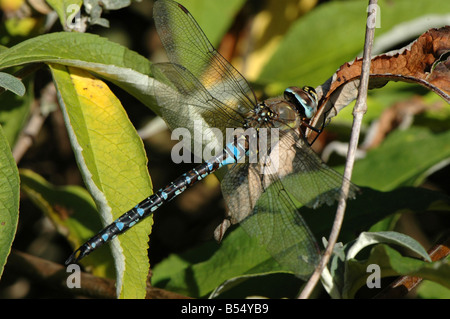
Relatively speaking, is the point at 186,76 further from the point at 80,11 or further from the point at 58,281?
the point at 58,281

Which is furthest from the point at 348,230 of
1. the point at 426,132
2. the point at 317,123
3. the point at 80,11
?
the point at 80,11

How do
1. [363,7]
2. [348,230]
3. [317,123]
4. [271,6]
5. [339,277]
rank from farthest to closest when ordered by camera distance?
[271,6], [363,7], [348,230], [317,123], [339,277]

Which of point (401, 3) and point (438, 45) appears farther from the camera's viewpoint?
point (401, 3)

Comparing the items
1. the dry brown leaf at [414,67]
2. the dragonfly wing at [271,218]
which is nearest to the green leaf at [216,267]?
the dragonfly wing at [271,218]

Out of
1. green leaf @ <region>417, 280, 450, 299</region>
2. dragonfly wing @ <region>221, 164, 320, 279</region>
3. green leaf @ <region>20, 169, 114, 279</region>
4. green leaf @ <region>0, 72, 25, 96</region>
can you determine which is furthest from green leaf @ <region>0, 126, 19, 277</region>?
green leaf @ <region>417, 280, 450, 299</region>

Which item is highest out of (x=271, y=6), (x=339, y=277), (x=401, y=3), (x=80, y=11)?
(x=271, y=6)

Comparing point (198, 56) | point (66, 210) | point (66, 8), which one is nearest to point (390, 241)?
point (198, 56)

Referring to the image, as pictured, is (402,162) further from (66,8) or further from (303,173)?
(66,8)
